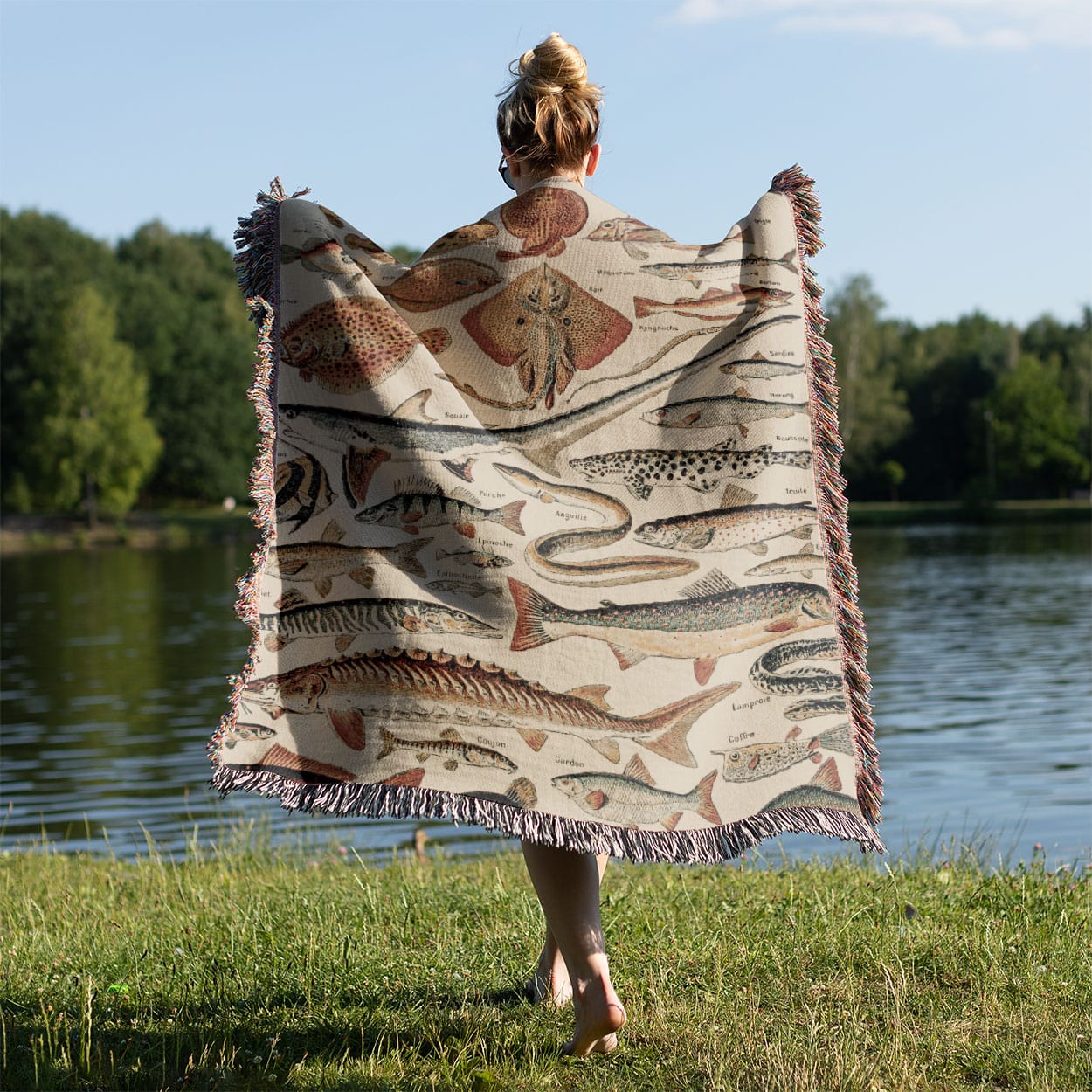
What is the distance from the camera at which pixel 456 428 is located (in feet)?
10.1

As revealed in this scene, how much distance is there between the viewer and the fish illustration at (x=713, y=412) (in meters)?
3.16

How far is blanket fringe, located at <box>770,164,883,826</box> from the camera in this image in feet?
10.4

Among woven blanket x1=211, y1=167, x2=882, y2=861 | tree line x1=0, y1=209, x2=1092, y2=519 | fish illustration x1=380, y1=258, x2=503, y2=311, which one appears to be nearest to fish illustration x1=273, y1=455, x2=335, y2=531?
woven blanket x1=211, y1=167, x2=882, y2=861

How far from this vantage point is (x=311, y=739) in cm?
299

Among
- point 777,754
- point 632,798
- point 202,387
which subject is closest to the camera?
point 632,798

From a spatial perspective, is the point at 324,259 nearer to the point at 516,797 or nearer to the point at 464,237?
the point at 464,237

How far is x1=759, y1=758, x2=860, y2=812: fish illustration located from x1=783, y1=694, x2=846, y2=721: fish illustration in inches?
4.4

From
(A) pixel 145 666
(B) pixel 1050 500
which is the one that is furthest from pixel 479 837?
(B) pixel 1050 500

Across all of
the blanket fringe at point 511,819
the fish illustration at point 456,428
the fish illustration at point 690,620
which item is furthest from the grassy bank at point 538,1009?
the fish illustration at point 456,428

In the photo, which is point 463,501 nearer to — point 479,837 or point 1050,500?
point 479,837

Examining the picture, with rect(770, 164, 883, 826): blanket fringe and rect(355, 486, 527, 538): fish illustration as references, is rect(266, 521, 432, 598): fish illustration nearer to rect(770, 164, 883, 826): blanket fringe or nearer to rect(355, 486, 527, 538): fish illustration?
rect(355, 486, 527, 538): fish illustration

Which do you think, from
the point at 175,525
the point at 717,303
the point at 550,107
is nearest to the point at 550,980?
the point at 717,303

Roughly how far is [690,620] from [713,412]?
0.50 meters

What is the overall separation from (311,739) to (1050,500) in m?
72.0
